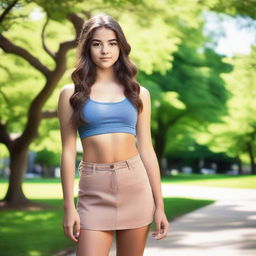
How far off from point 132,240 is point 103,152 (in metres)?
0.53

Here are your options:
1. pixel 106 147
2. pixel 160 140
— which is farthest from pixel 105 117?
pixel 160 140

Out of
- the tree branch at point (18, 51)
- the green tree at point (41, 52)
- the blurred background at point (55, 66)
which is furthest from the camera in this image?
the tree branch at point (18, 51)

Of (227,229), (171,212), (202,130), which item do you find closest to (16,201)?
(171,212)

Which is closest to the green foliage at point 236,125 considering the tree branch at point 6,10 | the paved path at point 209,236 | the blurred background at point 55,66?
the blurred background at point 55,66

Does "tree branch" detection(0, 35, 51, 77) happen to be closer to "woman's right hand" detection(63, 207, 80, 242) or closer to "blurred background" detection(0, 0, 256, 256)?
"blurred background" detection(0, 0, 256, 256)

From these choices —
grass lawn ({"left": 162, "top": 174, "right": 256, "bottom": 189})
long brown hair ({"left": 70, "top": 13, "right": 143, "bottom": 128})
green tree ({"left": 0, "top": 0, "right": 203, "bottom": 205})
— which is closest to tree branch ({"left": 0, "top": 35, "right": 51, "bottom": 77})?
green tree ({"left": 0, "top": 0, "right": 203, "bottom": 205})

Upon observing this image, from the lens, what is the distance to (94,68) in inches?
140

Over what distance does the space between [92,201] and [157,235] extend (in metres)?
0.49

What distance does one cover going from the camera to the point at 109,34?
3.49 meters

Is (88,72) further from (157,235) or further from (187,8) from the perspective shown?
(187,8)

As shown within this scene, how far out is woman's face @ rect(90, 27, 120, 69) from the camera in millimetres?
3486

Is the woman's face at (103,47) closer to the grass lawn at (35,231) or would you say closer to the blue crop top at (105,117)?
the blue crop top at (105,117)

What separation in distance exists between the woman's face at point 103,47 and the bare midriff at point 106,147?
407mm

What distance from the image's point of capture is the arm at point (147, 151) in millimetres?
3625
